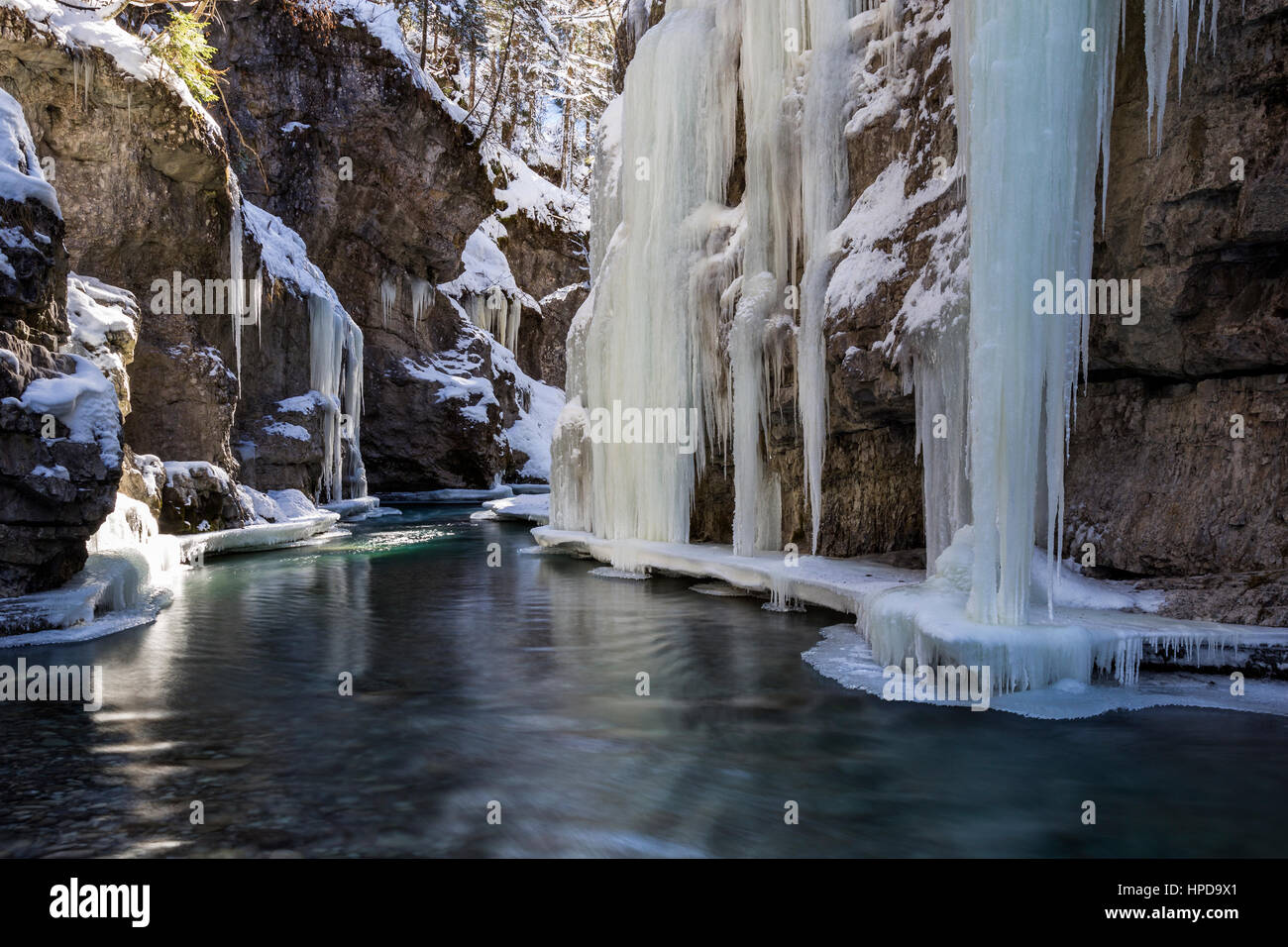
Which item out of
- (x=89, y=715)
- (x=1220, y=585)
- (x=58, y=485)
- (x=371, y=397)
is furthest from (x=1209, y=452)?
(x=371, y=397)

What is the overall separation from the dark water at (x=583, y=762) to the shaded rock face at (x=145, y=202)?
864 cm

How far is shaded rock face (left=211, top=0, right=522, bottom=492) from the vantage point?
26.2 metres

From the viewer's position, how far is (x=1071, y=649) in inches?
230

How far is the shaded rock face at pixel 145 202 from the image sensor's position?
14172 mm

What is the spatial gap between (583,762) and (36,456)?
6125 millimetres

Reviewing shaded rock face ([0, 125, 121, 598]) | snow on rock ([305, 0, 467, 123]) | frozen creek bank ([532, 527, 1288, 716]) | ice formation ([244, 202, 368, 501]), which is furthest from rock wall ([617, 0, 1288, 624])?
snow on rock ([305, 0, 467, 123])

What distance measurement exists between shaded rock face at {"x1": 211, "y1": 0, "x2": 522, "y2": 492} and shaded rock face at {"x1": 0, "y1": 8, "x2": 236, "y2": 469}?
7318 millimetres

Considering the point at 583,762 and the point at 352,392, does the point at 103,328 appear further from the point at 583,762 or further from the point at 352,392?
the point at 352,392

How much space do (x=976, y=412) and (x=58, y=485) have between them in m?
7.81

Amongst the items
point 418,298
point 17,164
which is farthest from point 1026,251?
point 418,298
